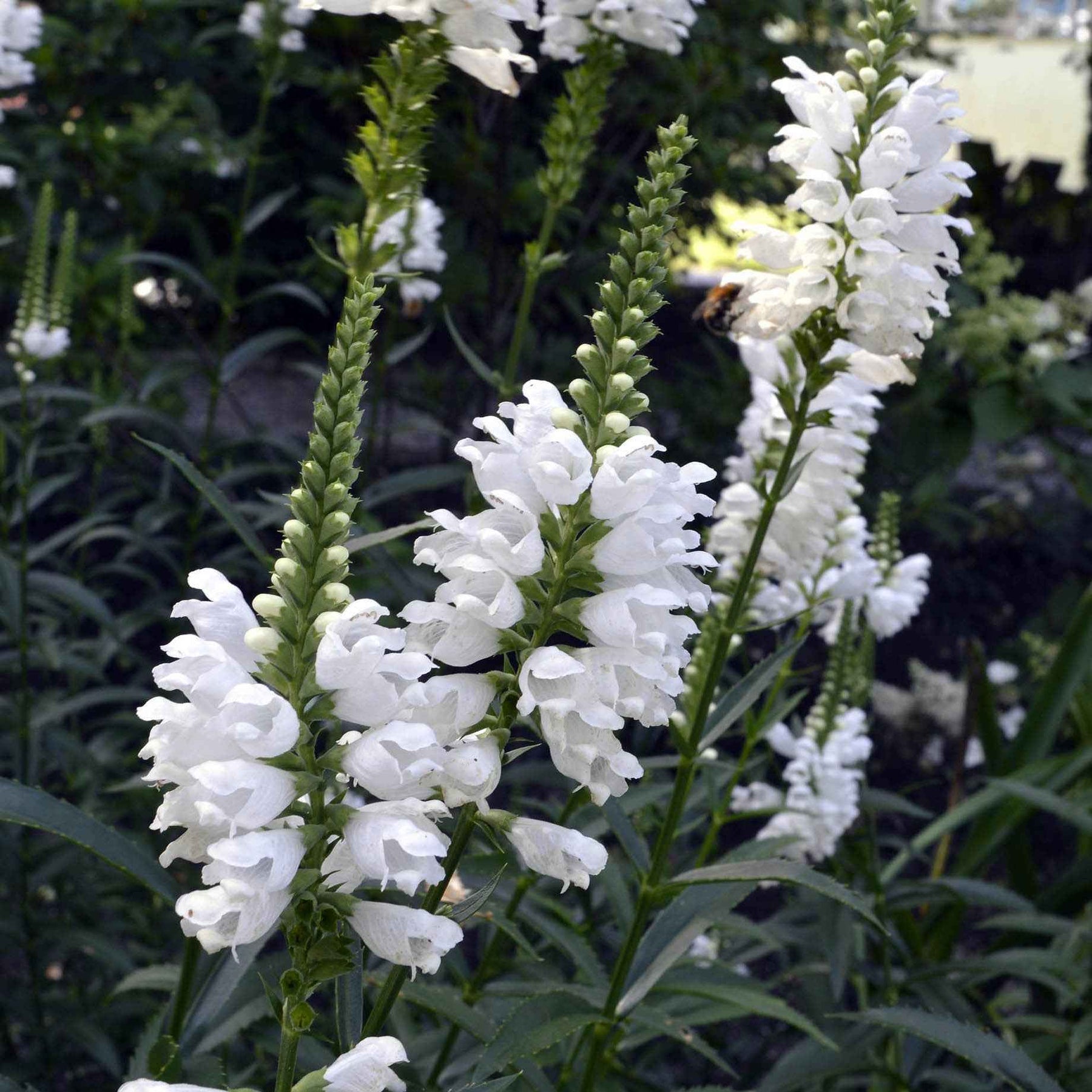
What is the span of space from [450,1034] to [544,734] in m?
0.98

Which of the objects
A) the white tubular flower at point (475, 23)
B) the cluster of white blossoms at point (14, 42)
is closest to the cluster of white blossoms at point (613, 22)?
the white tubular flower at point (475, 23)

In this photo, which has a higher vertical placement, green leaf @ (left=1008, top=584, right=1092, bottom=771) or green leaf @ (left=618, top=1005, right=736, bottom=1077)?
green leaf @ (left=1008, top=584, right=1092, bottom=771)

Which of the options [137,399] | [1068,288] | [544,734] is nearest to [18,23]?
[137,399]

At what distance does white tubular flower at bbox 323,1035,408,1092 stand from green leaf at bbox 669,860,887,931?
0.57 meters

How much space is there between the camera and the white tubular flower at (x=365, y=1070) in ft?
3.51

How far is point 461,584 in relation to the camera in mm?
1230

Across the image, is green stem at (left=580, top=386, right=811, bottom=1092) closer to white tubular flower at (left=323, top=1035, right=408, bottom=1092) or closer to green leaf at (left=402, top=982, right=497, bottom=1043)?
green leaf at (left=402, top=982, right=497, bottom=1043)

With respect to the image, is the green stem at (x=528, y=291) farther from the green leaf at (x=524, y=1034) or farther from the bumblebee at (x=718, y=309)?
the green leaf at (x=524, y=1034)

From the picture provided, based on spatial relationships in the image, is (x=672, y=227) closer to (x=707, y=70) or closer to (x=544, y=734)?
(x=544, y=734)

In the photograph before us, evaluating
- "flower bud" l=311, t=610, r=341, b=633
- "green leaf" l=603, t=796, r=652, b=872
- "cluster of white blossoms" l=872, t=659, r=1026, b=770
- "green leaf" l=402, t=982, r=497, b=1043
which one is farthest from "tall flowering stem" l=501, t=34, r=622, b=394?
"cluster of white blossoms" l=872, t=659, r=1026, b=770

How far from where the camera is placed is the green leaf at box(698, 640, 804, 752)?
1.90 metres

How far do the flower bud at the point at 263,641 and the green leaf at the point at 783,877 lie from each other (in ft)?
2.32

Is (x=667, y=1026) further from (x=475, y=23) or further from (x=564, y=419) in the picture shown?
(x=475, y=23)

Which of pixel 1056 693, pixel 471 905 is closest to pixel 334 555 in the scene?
pixel 471 905
